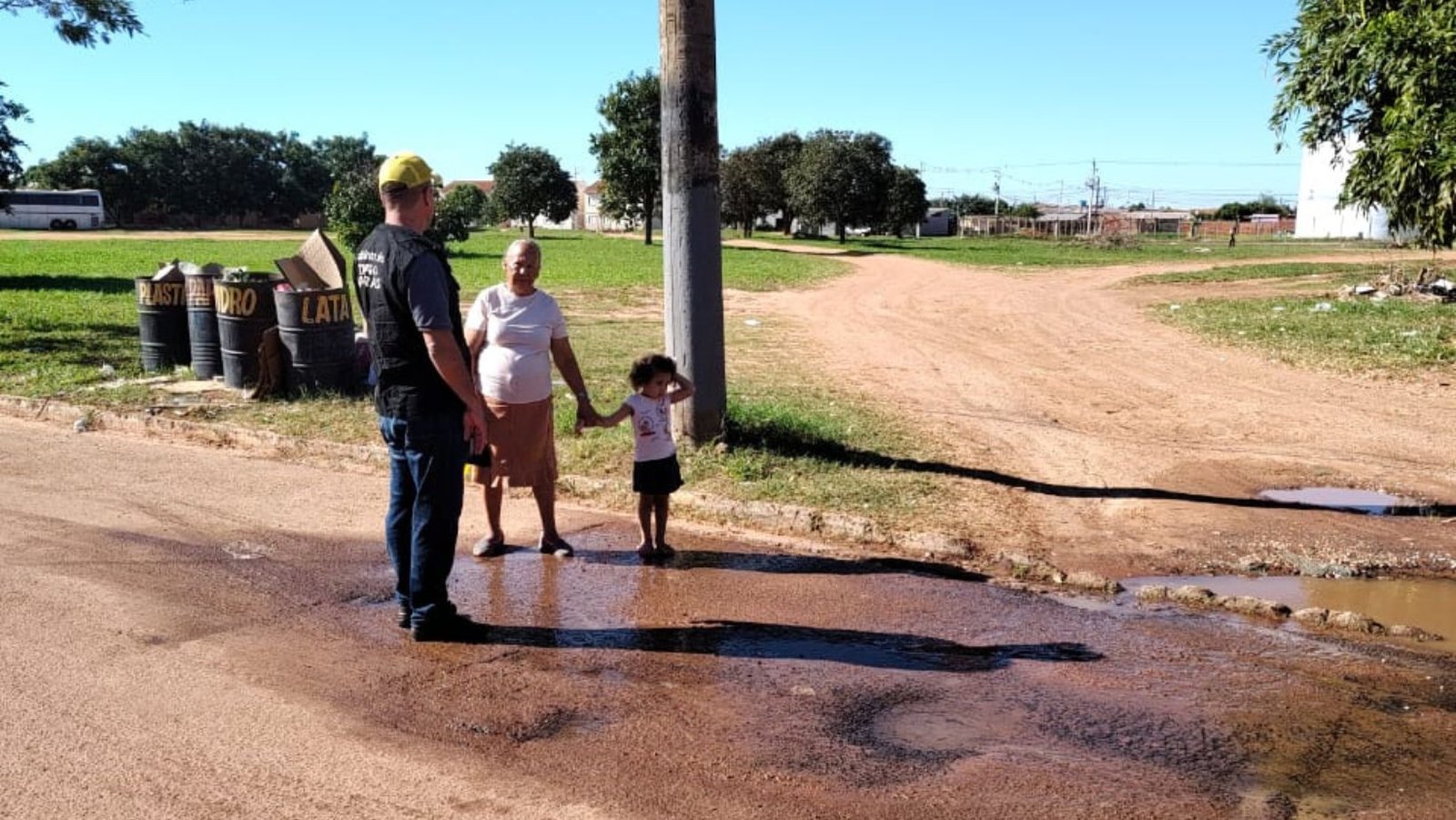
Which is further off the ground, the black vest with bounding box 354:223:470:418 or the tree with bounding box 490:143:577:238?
the tree with bounding box 490:143:577:238

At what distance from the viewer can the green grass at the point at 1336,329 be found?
45.7 ft

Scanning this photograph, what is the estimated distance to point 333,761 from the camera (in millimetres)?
3828

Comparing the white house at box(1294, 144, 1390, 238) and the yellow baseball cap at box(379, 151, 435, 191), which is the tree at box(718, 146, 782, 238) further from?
the yellow baseball cap at box(379, 151, 435, 191)

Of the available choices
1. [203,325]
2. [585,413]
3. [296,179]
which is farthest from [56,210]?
[585,413]

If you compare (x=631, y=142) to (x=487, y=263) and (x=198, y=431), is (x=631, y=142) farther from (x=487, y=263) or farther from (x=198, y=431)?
(x=198, y=431)

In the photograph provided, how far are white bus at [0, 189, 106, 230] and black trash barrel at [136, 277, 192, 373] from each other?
239 ft

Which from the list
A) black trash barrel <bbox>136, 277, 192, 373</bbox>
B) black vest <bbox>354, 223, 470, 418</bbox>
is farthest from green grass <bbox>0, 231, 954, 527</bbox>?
black vest <bbox>354, 223, 470, 418</bbox>

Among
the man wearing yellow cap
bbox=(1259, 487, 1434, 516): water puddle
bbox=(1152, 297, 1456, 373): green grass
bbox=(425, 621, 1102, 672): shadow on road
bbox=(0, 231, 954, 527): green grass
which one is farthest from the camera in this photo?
bbox=(1152, 297, 1456, 373): green grass

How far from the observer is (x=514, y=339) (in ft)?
19.3

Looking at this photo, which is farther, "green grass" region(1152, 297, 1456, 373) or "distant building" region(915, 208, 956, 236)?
"distant building" region(915, 208, 956, 236)

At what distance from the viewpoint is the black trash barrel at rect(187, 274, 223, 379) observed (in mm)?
11398

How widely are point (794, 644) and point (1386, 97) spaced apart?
8.43 m

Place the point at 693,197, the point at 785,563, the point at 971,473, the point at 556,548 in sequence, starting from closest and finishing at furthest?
the point at 785,563, the point at 556,548, the point at 693,197, the point at 971,473

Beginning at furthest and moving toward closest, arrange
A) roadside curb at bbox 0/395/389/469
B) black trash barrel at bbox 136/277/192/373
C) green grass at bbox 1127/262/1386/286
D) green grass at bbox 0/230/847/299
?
green grass at bbox 0/230/847/299
green grass at bbox 1127/262/1386/286
black trash barrel at bbox 136/277/192/373
roadside curb at bbox 0/395/389/469
